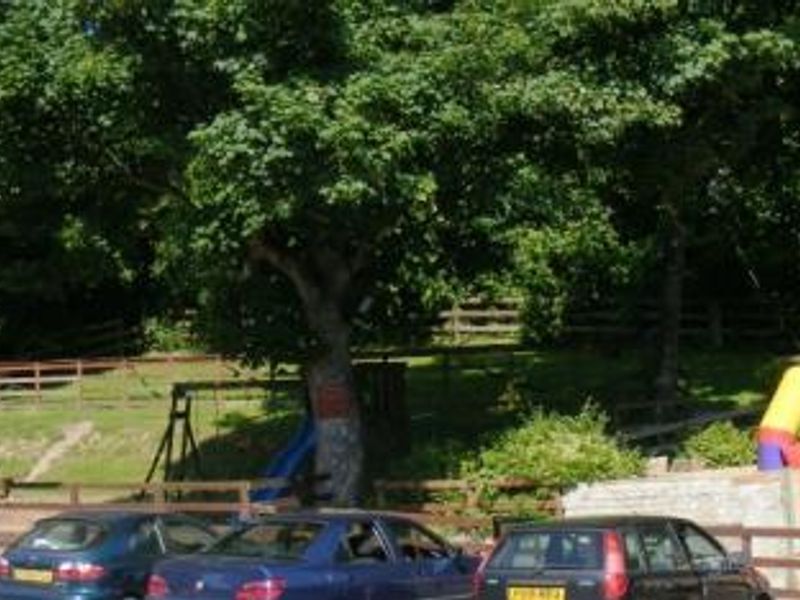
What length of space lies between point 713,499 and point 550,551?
844 cm

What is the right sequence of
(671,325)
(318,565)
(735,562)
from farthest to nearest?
1. (671,325)
2. (735,562)
3. (318,565)

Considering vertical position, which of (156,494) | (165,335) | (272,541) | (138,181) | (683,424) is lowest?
(156,494)

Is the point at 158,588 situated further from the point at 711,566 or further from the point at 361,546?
the point at 711,566

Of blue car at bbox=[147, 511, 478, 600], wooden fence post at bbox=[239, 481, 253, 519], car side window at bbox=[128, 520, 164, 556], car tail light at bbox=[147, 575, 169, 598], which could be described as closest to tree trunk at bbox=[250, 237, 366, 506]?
wooden fence post at bbox=[239, 481, 253, 519]

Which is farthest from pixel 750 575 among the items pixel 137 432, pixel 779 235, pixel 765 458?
pixel 779 235

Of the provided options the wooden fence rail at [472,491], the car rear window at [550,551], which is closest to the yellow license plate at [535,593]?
the car rear window at [550,551]

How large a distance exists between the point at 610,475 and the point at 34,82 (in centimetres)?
1034

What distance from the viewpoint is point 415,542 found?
660 inches

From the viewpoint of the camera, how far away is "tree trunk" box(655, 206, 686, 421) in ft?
110

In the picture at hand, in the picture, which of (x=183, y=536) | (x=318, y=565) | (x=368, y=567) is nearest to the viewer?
(x=318, y=565)

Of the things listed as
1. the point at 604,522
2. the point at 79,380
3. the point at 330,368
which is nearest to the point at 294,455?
the point at 330,368

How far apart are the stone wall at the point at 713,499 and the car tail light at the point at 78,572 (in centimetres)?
817

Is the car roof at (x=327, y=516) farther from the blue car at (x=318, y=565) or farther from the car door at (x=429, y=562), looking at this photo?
the car door at (x=429, y=562)

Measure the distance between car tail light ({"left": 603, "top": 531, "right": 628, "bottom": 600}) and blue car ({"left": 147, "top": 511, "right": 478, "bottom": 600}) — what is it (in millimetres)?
2240
